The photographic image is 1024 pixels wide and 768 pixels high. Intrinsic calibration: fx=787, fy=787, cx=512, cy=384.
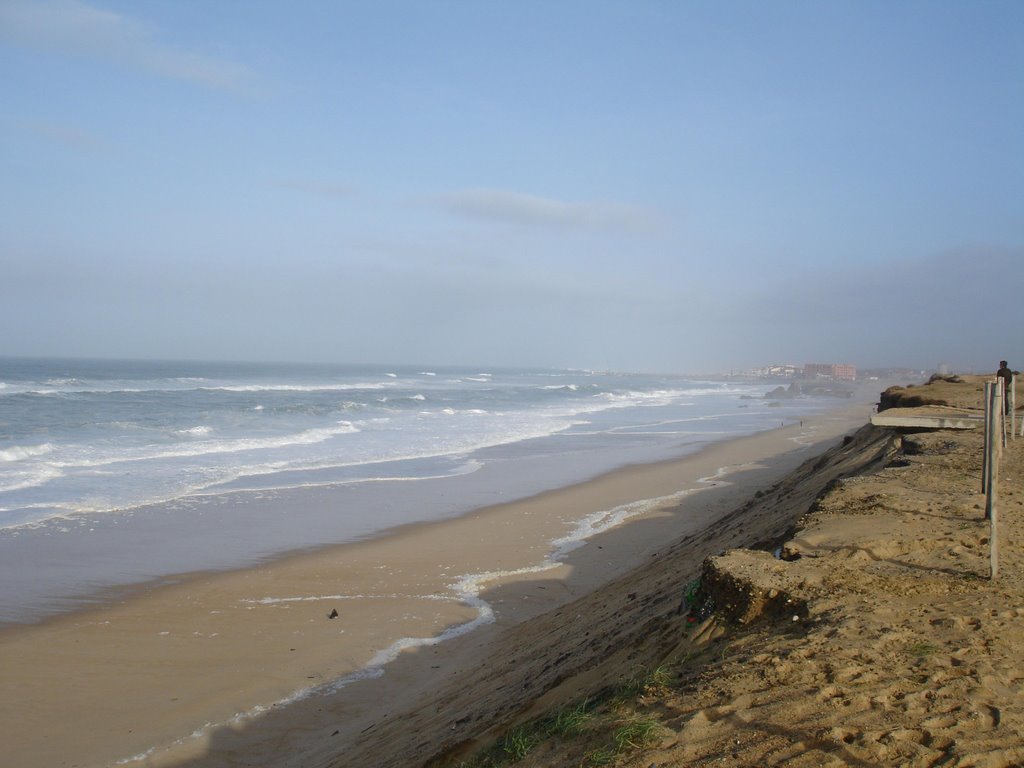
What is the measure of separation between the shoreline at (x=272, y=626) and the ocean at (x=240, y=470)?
3.36 feet

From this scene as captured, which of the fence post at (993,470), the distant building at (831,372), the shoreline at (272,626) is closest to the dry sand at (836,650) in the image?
the fence post at (993,470)

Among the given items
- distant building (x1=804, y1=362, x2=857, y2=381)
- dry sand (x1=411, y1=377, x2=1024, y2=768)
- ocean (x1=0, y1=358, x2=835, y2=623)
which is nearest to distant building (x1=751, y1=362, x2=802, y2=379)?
distant building (x1=804, y1=362, x2=857, y2=381)

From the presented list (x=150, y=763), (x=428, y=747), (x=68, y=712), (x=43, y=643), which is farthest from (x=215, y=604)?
(x=428, y=747)

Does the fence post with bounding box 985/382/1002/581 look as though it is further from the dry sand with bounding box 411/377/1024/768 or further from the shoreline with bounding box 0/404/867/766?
the shoreline with bounding box 0/404/867/766

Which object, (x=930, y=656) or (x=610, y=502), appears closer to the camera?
(x=930, y=656)

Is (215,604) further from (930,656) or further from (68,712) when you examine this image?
(930,656)

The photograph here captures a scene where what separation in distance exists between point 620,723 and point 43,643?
701 centimetres

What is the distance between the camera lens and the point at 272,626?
341 inches

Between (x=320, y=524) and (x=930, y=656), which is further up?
(x=930, y=656)

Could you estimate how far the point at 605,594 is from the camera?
8.17 metres

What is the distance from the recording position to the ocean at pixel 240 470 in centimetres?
1173

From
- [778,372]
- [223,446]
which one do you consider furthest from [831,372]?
[223,446]

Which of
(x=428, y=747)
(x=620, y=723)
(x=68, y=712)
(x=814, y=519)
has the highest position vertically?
(x=814, y=519)

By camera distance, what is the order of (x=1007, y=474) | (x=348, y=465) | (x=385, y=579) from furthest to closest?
(x=348, y=465) → (x=385, y=579) → (x=1007, y=474)
